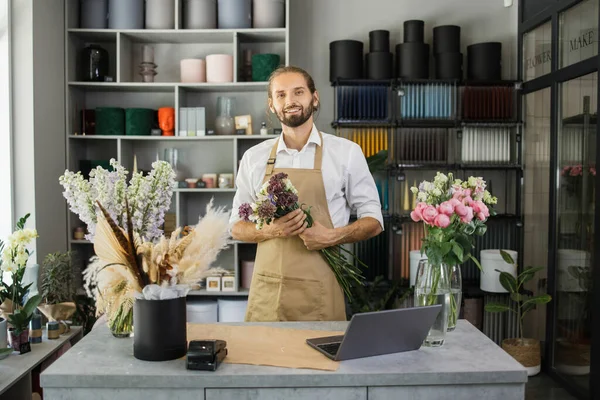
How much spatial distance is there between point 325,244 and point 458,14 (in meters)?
3.33

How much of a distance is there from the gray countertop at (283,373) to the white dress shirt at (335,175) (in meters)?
0.99

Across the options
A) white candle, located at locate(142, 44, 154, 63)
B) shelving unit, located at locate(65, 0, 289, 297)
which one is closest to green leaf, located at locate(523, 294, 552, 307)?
shelving unit, located at locate(65, 0, 289, 297)

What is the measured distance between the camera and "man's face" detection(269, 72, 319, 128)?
8.11ft

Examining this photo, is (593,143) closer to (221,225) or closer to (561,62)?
(561,62)

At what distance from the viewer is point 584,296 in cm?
394

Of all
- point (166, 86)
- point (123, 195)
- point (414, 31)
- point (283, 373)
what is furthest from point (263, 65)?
point (283, 373)

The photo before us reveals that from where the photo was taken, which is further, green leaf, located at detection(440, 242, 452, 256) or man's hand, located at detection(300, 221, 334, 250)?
man's hand, located at detection(300, 221, 334, 250)

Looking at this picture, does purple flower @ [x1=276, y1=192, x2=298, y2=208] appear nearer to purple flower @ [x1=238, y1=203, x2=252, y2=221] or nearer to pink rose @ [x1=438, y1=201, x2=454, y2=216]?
purple flower @ [x1=238, y1=203, x2=252, y2=221]

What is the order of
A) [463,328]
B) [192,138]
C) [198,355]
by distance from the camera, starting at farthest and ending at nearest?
[192,138] → [463,328] → [198,355]

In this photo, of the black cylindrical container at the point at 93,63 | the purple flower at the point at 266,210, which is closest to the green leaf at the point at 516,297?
the purple flower at the point at 266,210

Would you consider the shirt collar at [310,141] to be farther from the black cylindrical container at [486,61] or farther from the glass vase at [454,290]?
the black cylindrical container at [486,61]

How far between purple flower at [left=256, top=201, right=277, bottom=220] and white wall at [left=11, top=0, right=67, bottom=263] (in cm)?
267

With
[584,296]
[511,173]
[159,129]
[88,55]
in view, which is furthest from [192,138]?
[584,296]

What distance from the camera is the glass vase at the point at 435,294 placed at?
175 centimetres
